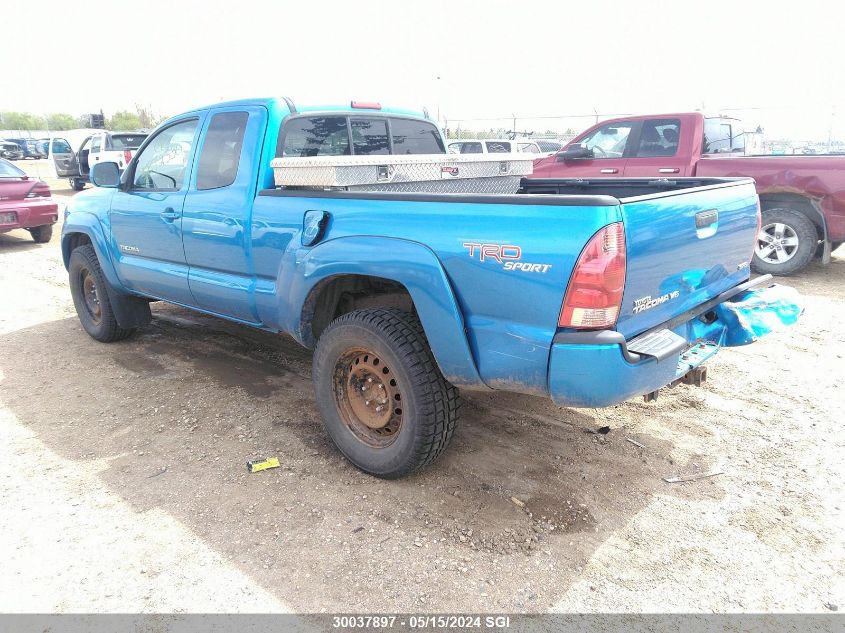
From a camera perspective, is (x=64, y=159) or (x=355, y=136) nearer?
(x=355, y=136)

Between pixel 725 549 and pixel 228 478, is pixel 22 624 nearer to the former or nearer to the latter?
pixel 228 478

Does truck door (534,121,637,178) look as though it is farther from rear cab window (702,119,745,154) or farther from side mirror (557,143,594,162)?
rear cab window (702,119,745,154)

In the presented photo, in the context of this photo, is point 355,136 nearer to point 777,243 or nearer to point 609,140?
point 609,140

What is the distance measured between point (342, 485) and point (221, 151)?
2.31 meters

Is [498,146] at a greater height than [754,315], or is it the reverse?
[498,146]

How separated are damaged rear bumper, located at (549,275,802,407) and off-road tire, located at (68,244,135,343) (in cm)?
435

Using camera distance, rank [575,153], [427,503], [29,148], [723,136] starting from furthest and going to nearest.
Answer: [29,148], [575,153], [723,136], [427,503]

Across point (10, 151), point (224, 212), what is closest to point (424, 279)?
point (224, 212)

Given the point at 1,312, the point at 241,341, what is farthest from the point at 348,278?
the point at 1,312

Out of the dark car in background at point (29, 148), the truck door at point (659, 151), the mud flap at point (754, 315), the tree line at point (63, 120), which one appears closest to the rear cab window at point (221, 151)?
the mud flap at point (754, 315)

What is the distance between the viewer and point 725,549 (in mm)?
2658

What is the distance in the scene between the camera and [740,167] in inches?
287

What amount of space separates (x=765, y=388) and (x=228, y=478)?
12.0ft

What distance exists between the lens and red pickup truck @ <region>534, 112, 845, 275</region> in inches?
277
